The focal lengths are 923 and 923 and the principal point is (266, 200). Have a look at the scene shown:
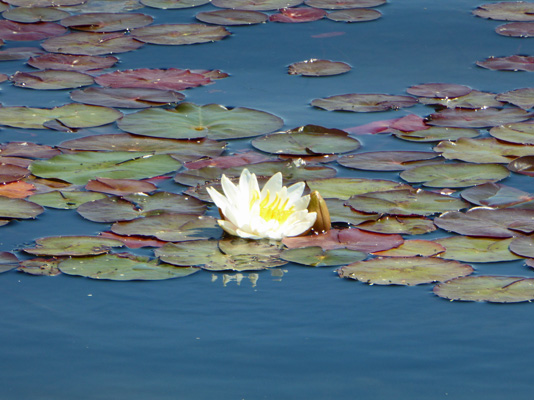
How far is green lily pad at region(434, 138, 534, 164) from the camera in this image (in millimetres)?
3953

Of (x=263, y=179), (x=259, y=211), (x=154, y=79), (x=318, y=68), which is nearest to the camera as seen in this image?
(x=259, y=211)

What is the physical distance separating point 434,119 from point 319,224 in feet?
4.39

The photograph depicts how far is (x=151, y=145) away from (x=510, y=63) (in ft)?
7.40

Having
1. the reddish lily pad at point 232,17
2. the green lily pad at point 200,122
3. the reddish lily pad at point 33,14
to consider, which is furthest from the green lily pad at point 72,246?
the reddish lily pad at point 33,14

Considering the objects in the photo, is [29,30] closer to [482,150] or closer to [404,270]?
[482,150]

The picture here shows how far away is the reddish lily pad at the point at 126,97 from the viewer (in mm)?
4566

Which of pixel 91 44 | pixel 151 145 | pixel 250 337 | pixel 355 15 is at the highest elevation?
pixel 355 15

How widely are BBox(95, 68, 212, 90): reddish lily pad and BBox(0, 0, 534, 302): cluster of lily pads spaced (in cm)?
1

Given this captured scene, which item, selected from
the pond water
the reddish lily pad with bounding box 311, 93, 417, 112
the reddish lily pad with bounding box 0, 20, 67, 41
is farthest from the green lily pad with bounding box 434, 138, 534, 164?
the reddish lily pad with bounding box 0, 20, 67, 41

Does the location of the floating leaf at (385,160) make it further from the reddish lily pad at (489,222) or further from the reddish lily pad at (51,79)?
the reddish lily pad at (51,79)

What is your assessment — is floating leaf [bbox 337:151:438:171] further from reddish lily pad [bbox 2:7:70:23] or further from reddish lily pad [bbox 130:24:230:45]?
reddish lily pad [bbox 2:7:70:23]

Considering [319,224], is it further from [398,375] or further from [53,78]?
[53,78]

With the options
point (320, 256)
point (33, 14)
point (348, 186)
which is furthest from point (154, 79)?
point (320, 256)

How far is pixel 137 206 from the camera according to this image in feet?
11.4
